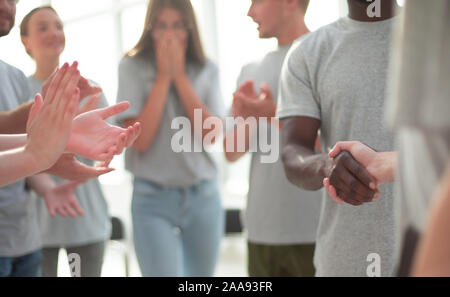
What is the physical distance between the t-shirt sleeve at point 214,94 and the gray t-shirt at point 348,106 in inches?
20.1

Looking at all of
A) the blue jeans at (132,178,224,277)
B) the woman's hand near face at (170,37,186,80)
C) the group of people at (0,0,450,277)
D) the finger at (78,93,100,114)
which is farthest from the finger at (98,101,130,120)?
the blue jeans at (132,178,224,277)

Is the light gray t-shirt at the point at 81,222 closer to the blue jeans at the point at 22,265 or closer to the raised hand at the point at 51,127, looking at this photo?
the blue jeans at the point at 22,265

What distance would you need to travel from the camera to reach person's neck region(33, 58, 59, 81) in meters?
1.00

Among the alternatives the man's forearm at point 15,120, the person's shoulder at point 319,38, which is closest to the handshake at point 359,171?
the person's shoulder at point 319,38

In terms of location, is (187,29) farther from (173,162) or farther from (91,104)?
(91,104)

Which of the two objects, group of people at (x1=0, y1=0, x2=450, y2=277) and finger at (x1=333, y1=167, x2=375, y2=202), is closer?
group of people at (x1=0, y1=0, x2=450, y2=277)

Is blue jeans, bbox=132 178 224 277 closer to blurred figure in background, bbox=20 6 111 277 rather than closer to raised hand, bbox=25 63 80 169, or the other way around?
blurred figure in background, bbox=20 6 111 277

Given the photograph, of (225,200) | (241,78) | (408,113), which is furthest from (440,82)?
(225,200)

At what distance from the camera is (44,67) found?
101 cm

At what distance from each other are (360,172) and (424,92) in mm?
333

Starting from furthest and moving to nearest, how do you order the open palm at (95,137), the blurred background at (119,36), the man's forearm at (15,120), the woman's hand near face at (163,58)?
the woman's hand near face at (163,58)
the blurred background at (119,36)
the man's forearm at (15,120)
the open palm at (95,137)

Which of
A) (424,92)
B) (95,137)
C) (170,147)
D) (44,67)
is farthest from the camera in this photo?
(170,147)

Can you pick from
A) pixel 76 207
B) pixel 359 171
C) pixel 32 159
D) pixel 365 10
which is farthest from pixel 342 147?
pixel 76 207

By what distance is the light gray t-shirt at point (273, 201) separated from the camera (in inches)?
48.3
